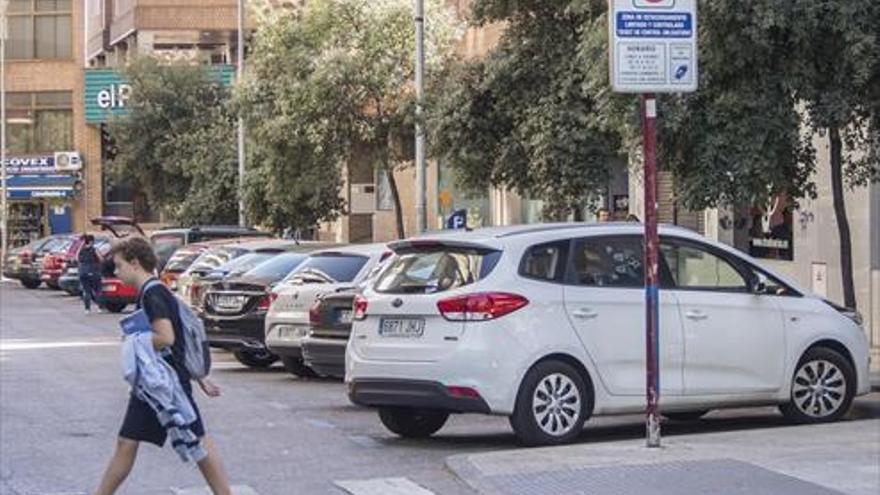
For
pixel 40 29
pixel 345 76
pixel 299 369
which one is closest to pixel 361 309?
pixel 299 369

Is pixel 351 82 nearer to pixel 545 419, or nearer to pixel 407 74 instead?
pixel 407 74

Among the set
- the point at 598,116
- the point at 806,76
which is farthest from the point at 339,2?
the point at 806,76

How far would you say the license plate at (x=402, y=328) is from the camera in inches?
445

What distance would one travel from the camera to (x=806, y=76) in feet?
44.7

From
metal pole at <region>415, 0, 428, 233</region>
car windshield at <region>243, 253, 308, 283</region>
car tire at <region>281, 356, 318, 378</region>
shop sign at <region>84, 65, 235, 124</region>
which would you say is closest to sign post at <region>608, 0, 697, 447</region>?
car tire at <region>281, 356, 318, 378</region>

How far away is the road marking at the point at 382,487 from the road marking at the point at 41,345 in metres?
13.2

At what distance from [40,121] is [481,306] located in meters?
57.0

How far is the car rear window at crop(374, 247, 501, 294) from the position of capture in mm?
11273

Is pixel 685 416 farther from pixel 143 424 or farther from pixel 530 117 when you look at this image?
pixel 530 117

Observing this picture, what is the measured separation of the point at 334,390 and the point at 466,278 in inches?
204

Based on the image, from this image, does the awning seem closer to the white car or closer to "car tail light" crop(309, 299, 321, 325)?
"car tail light" crop(309, 299, 321, 325)

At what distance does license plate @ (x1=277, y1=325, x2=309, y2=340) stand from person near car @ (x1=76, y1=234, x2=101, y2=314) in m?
15.4

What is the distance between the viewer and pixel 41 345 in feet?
74.5

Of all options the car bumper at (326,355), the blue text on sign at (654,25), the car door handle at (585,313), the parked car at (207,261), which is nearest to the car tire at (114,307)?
the parked car at (207,261)
